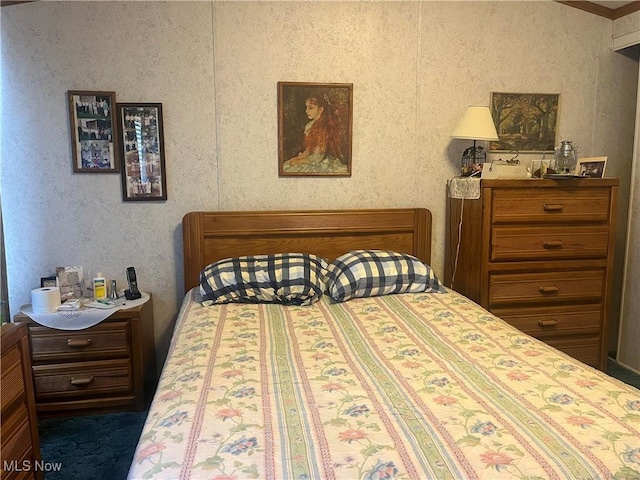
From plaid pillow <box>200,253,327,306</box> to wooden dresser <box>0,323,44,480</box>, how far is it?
0.91 metres

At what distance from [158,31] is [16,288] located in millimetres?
1724

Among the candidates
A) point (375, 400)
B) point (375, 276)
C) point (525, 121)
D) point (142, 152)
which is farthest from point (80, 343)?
point (525, 121)

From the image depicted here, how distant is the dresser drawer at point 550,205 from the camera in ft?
8.79

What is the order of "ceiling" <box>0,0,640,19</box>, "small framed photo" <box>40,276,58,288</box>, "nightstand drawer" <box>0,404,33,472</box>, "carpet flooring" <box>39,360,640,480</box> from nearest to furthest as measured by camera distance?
"nightstand drawer" <box>0,404,33,472</box>, "carpet flooring" <box>39,360,640,480</box>, "small framed photo" <box>40,276,58,288</box>, "ceiling" <box>0,0,640,19</box>

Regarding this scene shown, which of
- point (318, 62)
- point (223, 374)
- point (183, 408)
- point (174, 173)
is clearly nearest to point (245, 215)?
point (174, 173)

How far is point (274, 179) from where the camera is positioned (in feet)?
9.66

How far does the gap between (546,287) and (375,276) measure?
1.05 m

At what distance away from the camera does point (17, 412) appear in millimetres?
1626

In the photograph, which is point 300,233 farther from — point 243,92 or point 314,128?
point 243,92

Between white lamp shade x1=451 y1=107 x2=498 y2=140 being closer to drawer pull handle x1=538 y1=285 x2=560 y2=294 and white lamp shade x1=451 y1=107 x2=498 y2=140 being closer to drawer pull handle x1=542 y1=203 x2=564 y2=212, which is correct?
drawer pull handle x1=542 y1=203 x2=564 y2=212

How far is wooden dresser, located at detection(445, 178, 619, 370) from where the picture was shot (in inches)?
106

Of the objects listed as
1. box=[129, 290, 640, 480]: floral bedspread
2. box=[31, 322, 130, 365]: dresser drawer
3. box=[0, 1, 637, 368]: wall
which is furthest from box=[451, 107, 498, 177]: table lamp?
box=[31, 322, 130, 365]: dresser drawer

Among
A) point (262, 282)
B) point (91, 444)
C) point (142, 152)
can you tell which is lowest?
point (91, 444)

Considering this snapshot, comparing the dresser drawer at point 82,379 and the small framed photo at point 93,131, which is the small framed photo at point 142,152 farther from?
the dresser drawer at point 82,379
